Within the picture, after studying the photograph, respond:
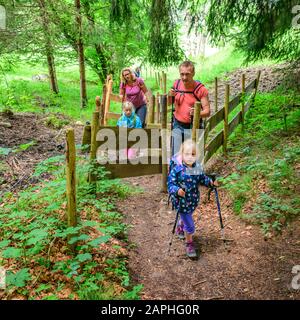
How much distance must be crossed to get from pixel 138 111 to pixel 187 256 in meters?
4.19

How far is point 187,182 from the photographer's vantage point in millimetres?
4410

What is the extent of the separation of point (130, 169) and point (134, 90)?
2.02 m

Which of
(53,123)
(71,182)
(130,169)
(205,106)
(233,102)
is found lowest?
(130,169)

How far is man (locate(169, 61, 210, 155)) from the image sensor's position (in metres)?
5.34

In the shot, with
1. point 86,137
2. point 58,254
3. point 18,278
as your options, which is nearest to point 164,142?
point 86,137

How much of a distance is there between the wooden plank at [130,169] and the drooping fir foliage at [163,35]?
2.06 meters

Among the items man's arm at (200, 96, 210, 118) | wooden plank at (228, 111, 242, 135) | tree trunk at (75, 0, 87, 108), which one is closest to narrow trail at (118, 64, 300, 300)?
man's arm at (200, 96, 210, 118)

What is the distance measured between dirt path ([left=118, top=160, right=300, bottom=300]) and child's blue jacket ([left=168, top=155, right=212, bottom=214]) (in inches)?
29.1

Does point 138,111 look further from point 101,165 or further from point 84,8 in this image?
point 84,8

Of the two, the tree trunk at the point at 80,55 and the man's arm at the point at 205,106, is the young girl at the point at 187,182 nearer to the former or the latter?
the man's arm at the point at 205,106

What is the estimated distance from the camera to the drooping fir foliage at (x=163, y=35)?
5453mm

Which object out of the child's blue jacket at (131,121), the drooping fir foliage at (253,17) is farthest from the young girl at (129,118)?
the drooping fir foliage at (253,17)

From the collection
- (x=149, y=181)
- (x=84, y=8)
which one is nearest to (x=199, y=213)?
(x=149, y=181)

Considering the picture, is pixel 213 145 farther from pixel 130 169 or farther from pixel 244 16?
pixel 244 16
